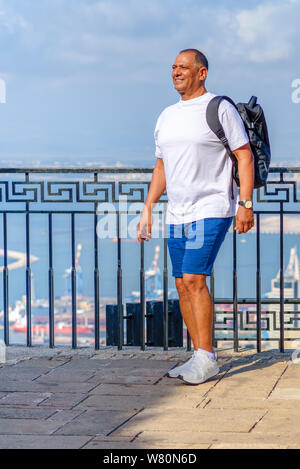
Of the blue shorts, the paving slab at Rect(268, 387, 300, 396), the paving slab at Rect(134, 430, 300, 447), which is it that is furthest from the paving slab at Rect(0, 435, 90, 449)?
the blue shorts

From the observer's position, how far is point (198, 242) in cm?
491

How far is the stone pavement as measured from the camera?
388 centimetres

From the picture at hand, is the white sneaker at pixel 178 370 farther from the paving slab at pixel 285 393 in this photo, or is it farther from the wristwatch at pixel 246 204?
the wristwatch at pixel 246 204

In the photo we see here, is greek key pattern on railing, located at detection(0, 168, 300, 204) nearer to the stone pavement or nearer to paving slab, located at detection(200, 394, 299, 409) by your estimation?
the stone pavement

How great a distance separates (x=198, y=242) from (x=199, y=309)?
40cm

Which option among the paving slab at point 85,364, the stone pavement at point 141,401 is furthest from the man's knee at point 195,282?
the paving slab at point 85,364

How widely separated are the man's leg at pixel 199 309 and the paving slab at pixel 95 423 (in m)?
0.83

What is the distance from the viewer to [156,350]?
6.23 m

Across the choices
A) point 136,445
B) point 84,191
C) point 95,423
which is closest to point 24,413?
point 95,423

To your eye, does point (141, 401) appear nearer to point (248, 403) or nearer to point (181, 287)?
point (248, 403)

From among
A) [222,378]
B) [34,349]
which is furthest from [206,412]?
[34,349]

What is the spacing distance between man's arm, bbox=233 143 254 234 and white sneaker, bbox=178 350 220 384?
2.67 feet

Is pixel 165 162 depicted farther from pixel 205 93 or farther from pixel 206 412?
pixel 206 412

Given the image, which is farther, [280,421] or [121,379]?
[121,379]
